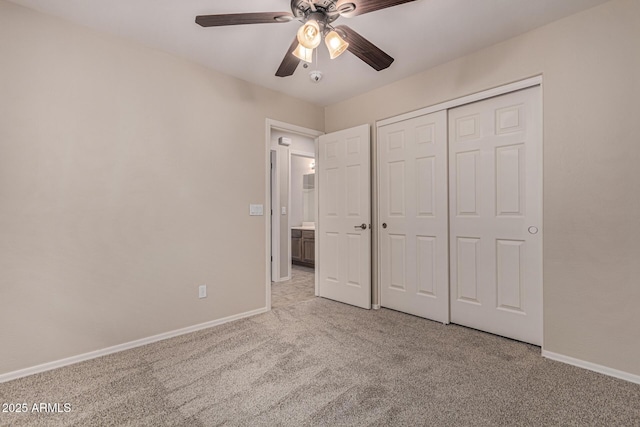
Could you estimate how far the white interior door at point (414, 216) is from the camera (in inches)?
113

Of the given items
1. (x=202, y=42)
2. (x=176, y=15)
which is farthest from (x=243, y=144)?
(x=176, y=15)

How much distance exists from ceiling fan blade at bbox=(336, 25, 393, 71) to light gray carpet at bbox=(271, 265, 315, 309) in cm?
264

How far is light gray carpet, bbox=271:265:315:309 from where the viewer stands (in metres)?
3.66

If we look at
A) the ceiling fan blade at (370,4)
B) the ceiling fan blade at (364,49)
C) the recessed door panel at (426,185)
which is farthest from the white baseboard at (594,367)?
the ceiling fan blade at (370,4)

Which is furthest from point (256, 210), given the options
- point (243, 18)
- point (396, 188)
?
point (243, 18)

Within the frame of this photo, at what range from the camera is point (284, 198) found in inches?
192

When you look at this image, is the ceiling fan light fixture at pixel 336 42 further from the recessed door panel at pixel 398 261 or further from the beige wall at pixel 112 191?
the recessed door panel at pixel 398 261

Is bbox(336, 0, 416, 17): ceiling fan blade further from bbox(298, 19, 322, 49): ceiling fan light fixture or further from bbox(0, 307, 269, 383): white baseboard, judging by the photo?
bbox(0, 307, 269, 383): white baseboard

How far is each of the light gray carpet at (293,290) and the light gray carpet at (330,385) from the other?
104cm

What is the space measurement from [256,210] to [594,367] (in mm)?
2952

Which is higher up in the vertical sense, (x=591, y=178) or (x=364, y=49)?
(x=364, y=49)

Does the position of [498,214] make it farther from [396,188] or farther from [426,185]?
[396,188]

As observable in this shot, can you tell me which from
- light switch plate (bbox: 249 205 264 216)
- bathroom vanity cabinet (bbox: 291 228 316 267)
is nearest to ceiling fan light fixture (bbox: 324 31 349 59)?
light switch plate (bbox: 249 205 264 216)

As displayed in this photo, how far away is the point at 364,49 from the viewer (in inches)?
76.0
